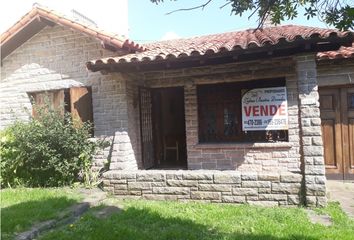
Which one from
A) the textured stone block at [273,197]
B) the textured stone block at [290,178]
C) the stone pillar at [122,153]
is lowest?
the textured stone block at [273,197]

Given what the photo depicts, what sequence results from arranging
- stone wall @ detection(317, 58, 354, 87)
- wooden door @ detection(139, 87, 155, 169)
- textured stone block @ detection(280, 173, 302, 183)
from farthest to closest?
wooden door @ detection(139, 87, 155, 169)
stone wall @ detection(317, 58, 354, 87)
textured stone block @ detection(280, 173, 302, 183)

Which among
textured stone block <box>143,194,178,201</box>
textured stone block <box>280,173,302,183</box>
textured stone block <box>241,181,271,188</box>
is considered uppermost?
textured stone block <box>280,173,302,183</box>

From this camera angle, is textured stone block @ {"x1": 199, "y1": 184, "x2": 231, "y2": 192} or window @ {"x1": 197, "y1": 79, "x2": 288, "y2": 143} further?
window @ {"x1": 197, "y1": 79, "x2": 288, "y2": 143}

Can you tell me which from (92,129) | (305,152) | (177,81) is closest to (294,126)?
(305,152)

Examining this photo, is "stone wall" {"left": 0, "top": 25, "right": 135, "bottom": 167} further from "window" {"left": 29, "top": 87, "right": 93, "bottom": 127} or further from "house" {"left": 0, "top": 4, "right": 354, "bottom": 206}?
"window" {"left": 29, "top": 87, "right": 93, "bottom": 127}

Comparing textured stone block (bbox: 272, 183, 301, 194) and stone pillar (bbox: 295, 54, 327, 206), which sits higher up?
stone pillar (bbox: 295, 54, 327, 206)

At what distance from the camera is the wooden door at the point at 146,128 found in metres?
8.50

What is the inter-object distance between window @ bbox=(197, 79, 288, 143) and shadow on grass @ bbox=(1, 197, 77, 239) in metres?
3.73

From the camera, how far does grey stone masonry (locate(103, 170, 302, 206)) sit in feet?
20.6

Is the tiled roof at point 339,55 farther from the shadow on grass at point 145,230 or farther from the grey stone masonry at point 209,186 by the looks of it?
the shadow on grass at point 145,230

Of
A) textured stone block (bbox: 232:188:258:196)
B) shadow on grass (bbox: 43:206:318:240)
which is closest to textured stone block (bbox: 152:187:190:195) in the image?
textured stone block (bbox: 232:188:258:196)

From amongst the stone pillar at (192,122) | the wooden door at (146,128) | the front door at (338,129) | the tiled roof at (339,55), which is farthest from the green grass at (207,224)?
the tiled roof at (339,55)

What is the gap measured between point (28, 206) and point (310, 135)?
5405mm

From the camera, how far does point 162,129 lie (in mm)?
10219
